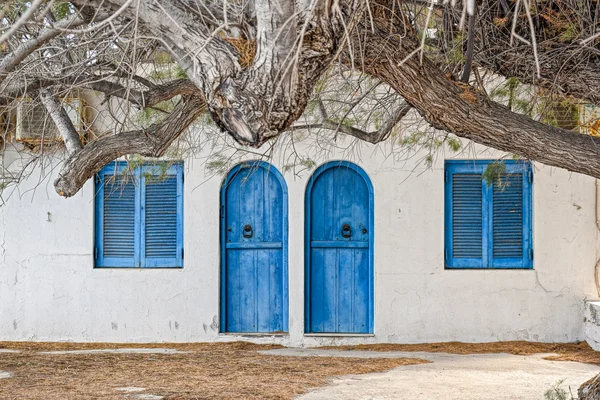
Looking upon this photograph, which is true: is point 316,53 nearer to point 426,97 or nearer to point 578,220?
point 426,97

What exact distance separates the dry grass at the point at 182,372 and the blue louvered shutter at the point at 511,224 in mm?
2111

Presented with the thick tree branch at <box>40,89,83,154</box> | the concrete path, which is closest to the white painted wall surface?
the concrete path

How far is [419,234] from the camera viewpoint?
10234 mm

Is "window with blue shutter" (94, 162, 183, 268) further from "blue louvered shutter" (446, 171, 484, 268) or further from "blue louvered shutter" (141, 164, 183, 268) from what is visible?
"blue louvered shutter" (446, 171, 484, 268)

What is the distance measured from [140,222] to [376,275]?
3.18 meters

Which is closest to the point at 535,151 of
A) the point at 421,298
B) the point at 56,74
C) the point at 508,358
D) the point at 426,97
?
the point at 426,97

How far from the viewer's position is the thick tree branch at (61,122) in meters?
6.24

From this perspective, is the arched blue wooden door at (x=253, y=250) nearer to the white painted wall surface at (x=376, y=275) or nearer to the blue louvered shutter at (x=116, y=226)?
the white painted wall surface at (x=376, y=275)

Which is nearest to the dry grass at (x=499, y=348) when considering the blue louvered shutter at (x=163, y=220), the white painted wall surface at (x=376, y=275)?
the white painted wall surface at (x=376, y=275)

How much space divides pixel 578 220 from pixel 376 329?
2843 millimetres

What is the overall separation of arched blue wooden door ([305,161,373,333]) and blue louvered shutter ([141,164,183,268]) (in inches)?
67.6

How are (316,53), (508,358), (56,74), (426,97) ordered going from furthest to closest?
1. (508,358)
2. (56,74)
3. (426,97)
4. (316,53)

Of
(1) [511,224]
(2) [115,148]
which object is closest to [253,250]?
(1) [511,224]

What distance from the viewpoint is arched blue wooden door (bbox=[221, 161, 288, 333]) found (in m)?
10.5
